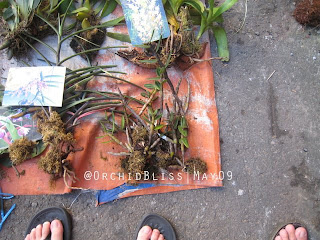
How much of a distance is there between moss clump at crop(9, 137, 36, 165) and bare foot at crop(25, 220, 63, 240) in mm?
393

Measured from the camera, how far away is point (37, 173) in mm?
1320

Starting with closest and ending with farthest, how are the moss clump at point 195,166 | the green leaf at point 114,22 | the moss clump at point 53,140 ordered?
the moss clump at point 53,140
the moss clump at point 195,166
the green leaf at point 114,22

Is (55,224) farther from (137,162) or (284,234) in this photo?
(284,234)

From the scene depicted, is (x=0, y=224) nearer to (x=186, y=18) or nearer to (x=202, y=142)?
(x=202, y=142)

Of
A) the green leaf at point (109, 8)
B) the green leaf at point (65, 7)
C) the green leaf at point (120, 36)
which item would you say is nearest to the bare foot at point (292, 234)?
the green leaf at point (120, 36)

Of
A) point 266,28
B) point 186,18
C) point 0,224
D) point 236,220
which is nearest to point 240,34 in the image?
point 266,28

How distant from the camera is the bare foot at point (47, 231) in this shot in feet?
4.27

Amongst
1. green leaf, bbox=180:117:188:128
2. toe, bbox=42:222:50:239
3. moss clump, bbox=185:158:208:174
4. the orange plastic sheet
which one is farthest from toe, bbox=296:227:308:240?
toe, bbox=42:222:50:239

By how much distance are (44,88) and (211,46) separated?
0.97m

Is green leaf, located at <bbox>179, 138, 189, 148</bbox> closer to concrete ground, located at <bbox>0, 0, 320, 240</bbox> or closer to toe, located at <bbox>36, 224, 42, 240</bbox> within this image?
concrete ground, located at <bbox>0, 0, 320, 240</bbox>

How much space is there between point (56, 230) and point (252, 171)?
1.11 m

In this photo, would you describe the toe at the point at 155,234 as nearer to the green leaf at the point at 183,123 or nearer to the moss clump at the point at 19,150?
the green leaf at the point at 183,123

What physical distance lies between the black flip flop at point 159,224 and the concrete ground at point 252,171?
0.03 metres

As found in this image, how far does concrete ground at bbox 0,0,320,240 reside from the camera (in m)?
1.34
